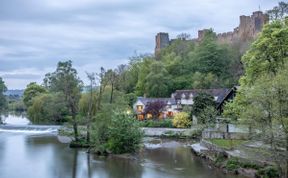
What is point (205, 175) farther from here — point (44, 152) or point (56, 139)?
point (56, 139)

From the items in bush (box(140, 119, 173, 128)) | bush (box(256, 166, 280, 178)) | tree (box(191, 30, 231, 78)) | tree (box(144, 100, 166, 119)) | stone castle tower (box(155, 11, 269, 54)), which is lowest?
bush (box(256, 166, 280, 178))

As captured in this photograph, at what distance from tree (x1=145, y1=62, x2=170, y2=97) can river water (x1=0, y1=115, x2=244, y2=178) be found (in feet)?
95.9

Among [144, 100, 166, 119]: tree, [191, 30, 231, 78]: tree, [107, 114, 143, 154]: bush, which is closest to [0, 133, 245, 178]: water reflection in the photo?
[107, 114, 143, 154]: bush

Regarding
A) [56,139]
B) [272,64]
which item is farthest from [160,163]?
[56,139]

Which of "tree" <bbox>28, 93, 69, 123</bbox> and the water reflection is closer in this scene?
the water reflection

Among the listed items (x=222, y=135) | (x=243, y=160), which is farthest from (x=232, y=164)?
(x=222, y=135)

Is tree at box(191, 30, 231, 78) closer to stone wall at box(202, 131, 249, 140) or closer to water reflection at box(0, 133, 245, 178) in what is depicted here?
stone wall at box(202, 131, 249, 140)

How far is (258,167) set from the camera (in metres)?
23.7

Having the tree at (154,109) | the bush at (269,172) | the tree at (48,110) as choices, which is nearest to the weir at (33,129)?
the tree at (48,110)

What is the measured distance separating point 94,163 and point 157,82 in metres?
42.7

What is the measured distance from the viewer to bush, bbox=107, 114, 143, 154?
31.9m

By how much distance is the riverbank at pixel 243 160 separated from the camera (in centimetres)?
2234

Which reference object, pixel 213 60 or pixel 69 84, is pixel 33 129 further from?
pixel 213 60

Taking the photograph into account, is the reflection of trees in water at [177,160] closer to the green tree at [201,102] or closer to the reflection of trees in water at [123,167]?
the reflection of trees in water at [123,167]
